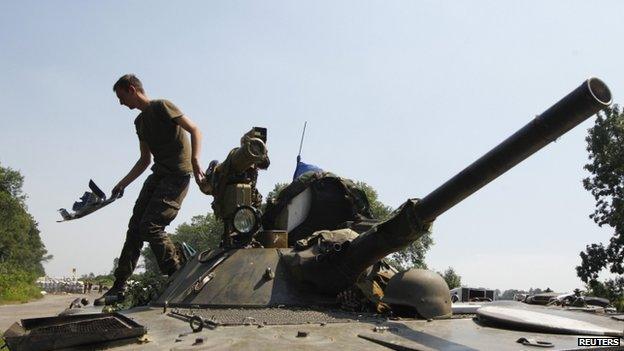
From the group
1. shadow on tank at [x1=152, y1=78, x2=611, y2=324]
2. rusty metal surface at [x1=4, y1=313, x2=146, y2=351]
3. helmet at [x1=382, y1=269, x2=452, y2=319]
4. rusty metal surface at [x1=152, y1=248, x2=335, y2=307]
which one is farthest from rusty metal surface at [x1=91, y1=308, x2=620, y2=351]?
rusty metal surface at [x1=152, y1=248, x2=335, y2=307]

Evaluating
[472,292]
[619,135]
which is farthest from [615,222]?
[472,292]

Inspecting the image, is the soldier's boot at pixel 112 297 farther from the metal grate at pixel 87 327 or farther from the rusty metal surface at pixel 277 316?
the metal grate at pixel 87 327

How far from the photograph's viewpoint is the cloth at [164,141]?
271 inches

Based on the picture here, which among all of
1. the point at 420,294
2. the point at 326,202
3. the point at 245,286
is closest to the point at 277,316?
the point at 245,286

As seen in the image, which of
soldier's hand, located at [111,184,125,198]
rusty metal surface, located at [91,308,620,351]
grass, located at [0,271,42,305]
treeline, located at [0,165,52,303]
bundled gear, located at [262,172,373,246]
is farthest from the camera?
treeline, located at [0,165,52,303]

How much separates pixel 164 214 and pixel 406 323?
9.96 ft

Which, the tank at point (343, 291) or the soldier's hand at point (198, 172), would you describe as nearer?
the tank at point (343, 291)

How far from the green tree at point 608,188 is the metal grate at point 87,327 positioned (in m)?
34.5

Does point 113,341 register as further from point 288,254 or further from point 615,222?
point 615,222

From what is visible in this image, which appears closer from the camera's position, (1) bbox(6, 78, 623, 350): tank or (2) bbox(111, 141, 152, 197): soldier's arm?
(1) bbox(6, 78, 623, 350): tank

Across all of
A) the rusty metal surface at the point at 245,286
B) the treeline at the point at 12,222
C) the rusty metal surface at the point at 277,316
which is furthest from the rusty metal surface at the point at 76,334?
the treeline at the point at 12,222

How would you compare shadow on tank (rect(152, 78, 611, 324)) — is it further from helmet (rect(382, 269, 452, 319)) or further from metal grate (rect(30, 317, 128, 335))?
metal grate (rect(30, 317, 128, 335))

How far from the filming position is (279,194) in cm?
848

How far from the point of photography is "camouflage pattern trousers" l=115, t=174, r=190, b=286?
681cm
